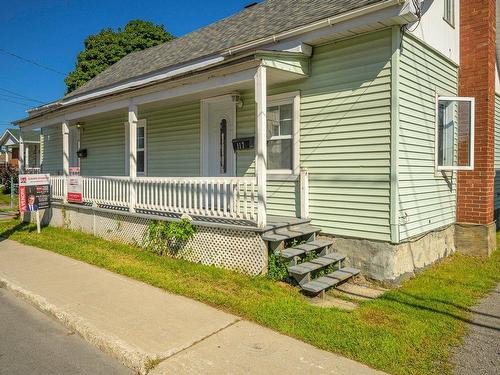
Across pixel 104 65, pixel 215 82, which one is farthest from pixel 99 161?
pixel 104 65

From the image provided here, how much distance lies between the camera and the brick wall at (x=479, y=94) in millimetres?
8305

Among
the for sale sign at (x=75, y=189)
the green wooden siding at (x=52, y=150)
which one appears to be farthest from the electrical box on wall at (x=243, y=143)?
the green wooden siding at (x=52, y=150)

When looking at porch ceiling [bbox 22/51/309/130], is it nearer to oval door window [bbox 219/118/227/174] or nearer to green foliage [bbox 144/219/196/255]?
oval door window [bbox 219/118/227/174]

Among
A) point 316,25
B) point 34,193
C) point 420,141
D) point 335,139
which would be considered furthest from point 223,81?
point 34,193

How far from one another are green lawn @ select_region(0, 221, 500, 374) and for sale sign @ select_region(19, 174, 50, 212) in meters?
3.46

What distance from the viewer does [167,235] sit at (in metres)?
7.77

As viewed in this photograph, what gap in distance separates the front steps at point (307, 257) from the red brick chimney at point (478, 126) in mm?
3578

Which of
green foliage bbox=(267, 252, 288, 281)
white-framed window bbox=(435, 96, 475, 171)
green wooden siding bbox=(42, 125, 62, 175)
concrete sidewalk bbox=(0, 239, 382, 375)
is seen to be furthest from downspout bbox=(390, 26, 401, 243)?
green wooden siding bbox=(42, 125, 62, 175)

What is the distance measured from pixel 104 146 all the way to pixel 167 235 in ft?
22.7

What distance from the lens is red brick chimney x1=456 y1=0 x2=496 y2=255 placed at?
829 cm

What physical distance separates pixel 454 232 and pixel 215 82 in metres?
6.04

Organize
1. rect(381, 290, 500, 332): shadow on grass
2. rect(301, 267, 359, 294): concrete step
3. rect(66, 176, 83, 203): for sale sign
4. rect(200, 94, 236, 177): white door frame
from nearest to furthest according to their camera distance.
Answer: rect(381, 290, 500, 332): shadow on grass < rect(301, 267, 359, 294): concrete step < rect(200, 94, 236, 177): white door frame < rect(66, 176, 83, 203): for sale sign

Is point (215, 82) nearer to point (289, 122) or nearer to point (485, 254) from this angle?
point (289, 122)

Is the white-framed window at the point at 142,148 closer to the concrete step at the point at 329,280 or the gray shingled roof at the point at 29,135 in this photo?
the concrete step at the point at 329,280
